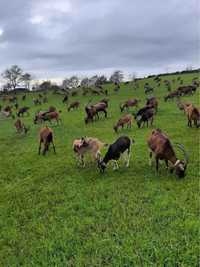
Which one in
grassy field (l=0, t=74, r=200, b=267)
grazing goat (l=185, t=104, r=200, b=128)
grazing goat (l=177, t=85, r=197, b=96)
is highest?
grazing goat (l=177, t=85, r=197, b=96)

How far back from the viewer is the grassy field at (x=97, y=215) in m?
7.39

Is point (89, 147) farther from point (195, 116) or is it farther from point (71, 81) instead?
point (71, 81)

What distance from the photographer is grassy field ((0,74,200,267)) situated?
7387mm

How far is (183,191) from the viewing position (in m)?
10.5

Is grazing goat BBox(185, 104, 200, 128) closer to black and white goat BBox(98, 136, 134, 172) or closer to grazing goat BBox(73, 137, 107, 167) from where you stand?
black and white goat BBox(98, 136, 134, 172)

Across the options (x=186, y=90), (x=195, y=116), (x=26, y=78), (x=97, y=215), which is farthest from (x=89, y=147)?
(x=26, y=78)

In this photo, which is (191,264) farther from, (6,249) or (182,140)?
(182,140)

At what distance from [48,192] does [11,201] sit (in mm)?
1232

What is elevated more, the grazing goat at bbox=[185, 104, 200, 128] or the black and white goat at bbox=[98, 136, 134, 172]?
the grazing goat at bbox=[185, 104, 200, 128]

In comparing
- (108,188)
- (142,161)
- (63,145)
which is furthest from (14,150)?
(108,188)

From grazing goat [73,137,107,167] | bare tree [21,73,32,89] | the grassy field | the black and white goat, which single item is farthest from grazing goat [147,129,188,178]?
bare tree [21,73,32,89]

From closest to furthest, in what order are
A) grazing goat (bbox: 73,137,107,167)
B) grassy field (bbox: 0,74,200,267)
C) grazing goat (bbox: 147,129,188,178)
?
grassy field (bbox: 0,74,200,267)
grazing goat (bbox: 147,129,188,178)
grazing goat (bbox: 73,137,107,167)

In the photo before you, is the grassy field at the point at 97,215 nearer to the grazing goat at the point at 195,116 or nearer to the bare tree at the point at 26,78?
the grazing goat at the point at 195,116

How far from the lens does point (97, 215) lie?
9.39 meters
